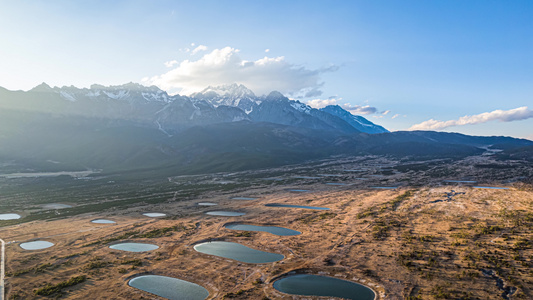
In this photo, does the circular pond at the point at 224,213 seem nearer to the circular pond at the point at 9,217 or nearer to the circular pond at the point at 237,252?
the circular pond at the point at 237,252

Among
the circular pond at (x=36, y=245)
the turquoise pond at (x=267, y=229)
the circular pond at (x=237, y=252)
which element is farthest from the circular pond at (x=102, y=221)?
the circular pond at (x=237, y=252)

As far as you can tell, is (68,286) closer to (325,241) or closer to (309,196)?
(325,241)

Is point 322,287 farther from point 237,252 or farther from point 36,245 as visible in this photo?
point 36,245

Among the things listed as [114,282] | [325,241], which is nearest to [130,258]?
[114,282]

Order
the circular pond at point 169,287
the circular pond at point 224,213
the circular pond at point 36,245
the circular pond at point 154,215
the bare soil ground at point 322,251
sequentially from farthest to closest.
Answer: the circular pond at point 154,215, the circular pond at point 224,213, the circular pond at point 36,245, the bare soil ground at point 322,251, the circular pond at point 169,287

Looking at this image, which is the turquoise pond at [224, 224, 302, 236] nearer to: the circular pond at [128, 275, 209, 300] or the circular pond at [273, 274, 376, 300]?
the circular pond at [273, 274, 376, 300]

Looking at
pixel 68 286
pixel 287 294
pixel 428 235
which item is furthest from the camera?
pixel 428 235

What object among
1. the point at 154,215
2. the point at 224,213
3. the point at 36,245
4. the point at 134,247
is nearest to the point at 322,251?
the point at 134,247

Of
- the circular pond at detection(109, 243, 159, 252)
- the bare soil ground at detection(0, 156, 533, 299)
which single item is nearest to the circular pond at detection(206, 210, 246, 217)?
the bare soil ground at detection(0, 156, 533, 299)
